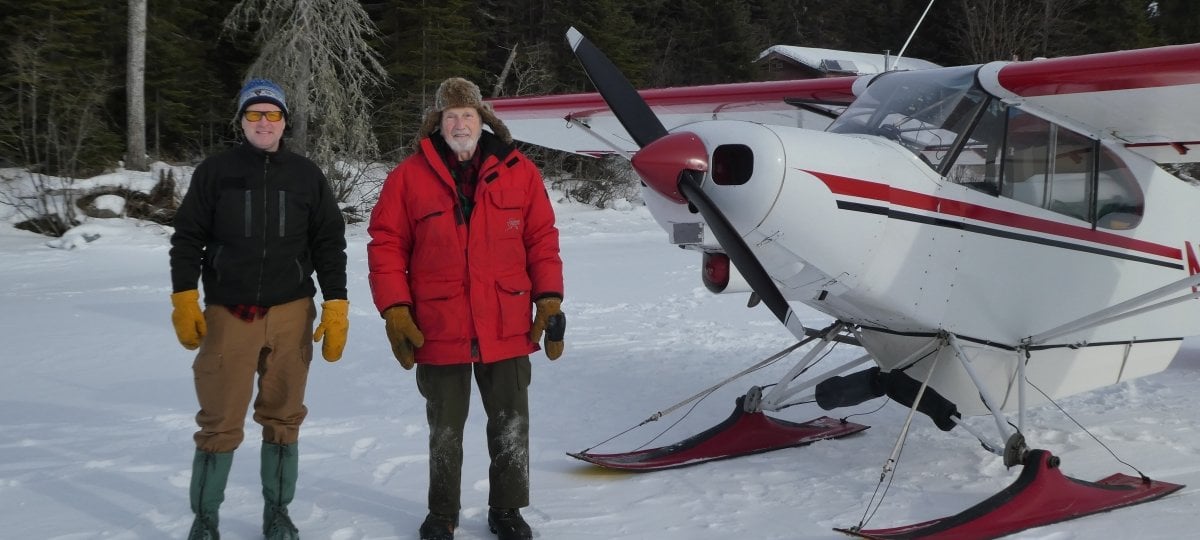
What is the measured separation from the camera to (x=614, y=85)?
12.1ft

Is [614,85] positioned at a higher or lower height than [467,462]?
higher

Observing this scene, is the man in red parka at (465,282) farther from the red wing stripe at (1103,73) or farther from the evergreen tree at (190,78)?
the evergreen tree at (190,78)

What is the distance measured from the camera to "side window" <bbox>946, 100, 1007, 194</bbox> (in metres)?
3.84

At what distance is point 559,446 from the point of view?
4.59 metres

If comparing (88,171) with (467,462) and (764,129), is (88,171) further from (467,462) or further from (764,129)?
(764,129)

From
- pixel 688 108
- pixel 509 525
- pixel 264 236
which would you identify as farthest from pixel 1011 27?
pixel 264 236

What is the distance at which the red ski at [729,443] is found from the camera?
4.20 m

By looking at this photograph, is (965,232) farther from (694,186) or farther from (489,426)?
(489,426)

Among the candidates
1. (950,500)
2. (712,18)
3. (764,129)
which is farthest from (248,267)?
(712,18)

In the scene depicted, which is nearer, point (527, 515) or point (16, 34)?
point (527, 515)

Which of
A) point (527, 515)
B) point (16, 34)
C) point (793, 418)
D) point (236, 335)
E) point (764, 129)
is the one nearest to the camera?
point (236, 335)

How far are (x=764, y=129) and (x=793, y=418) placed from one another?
103 inches

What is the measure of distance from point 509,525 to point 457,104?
5.13 ft

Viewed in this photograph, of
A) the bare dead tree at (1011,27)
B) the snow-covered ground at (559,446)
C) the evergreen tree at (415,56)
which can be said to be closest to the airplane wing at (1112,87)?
the snow-covered ground at (559,446)
